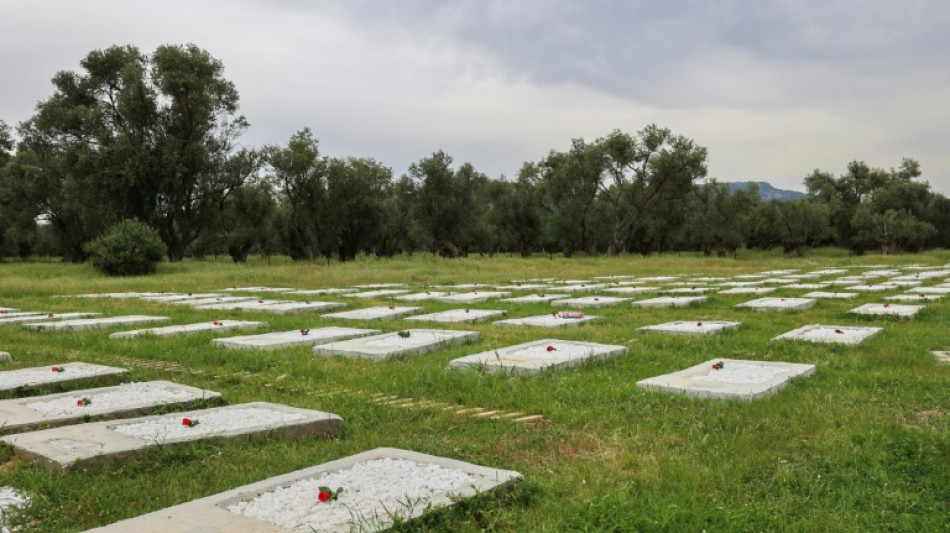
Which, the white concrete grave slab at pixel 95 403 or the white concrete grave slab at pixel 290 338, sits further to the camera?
Answer: the white concrete grave slab at pixel 290 338

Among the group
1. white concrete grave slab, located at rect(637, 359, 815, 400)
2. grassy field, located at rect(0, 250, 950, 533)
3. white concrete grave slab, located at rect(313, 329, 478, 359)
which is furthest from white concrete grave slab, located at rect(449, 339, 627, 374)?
white concrete grave slab, located at rect(637, 359, 815, 400)

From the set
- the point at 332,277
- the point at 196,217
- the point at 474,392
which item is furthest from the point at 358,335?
the point at 196,217

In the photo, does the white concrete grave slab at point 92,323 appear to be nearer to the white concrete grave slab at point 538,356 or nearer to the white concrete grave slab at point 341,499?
the white concrete grave slab at point 538,356

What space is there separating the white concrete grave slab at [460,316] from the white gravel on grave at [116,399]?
224 inches

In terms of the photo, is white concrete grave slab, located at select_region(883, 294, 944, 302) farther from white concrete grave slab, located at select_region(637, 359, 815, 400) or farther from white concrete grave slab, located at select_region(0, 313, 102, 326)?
white concrete grave slab, located at select_region(0, 313, 102, 326)

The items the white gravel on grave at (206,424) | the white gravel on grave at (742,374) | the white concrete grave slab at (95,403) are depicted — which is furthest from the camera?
the white gravel on grave at (742,374)

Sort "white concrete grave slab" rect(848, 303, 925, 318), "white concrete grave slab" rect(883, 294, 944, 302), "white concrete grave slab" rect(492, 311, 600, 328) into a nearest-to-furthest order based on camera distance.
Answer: "white concrete grave slab" rect(492, 311, 600, 328)
"white concrete grave slab" rect(848, 303, 925, 318)
"white concrete grave slab" rect(883, 294, 944, 302)

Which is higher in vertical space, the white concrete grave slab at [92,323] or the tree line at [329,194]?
the tree line at [329,194]

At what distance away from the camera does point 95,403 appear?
5348 mm

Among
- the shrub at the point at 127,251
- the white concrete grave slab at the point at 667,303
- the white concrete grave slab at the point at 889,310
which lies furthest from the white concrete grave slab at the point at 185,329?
the shrub at the point at 127,251

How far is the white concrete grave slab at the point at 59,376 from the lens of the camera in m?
6.15

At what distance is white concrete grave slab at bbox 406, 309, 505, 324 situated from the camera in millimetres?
11227

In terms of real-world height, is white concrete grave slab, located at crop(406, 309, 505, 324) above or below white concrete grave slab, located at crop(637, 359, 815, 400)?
below

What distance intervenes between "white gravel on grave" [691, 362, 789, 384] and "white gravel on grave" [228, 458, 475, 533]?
130 inches
